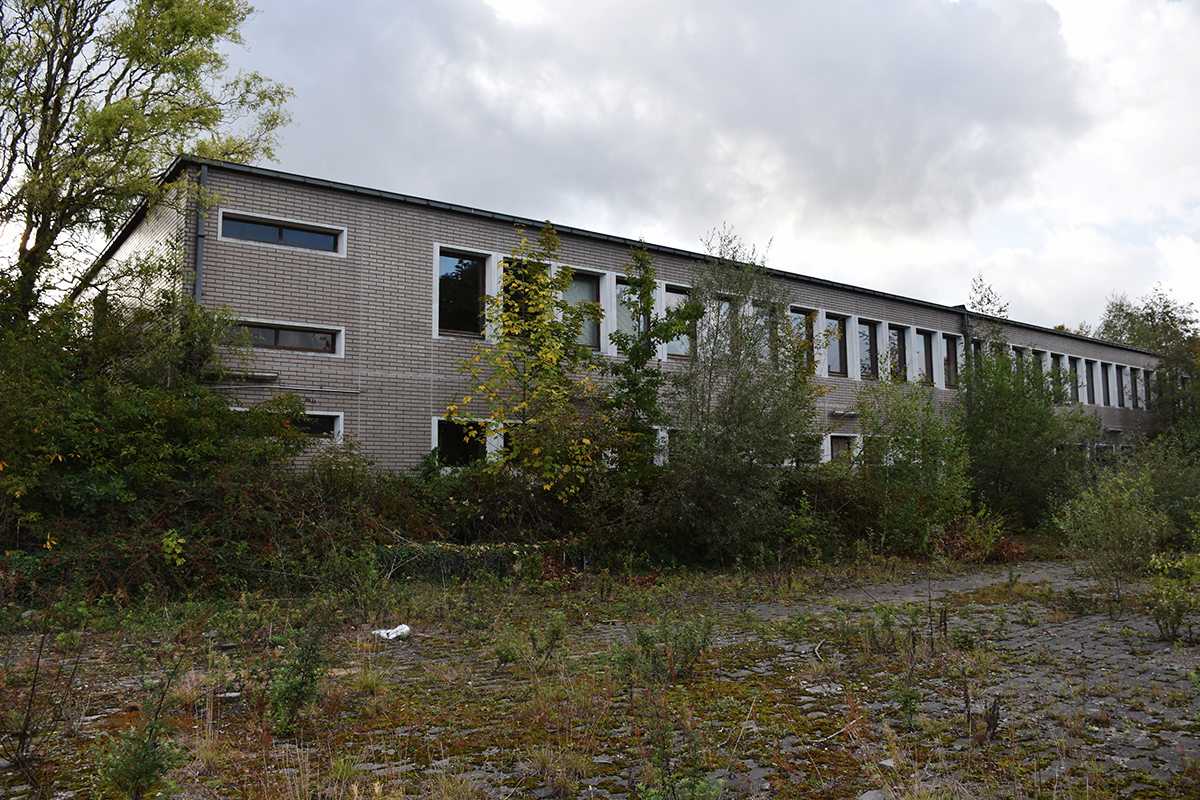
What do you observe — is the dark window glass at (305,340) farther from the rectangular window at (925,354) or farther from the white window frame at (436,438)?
the rectangular window at (925,354)

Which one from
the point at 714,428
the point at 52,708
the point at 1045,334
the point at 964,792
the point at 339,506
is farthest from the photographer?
the point at 1045,334

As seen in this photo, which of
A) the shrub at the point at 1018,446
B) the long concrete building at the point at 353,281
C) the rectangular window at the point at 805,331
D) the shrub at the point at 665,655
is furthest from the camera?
the shrub at the point at 1018,446

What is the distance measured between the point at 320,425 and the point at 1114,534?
505 inches

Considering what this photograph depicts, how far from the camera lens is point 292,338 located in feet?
53.4

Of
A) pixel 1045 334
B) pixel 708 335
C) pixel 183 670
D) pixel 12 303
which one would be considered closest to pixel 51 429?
pixel 12 303

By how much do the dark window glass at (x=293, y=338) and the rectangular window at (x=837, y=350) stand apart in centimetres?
1473

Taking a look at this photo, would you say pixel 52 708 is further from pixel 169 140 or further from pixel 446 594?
pixel 169 140

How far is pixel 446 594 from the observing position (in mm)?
10844

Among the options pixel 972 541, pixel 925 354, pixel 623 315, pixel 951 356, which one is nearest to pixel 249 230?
pixel 623 315

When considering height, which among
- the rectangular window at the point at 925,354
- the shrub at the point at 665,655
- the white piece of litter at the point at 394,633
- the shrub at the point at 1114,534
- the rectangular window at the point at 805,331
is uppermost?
the rectangular window at the point at 925,354

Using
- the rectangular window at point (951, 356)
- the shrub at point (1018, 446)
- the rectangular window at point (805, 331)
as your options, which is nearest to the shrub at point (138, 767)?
the rectangular window at point (805, 331)

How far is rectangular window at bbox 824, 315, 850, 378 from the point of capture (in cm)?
2566

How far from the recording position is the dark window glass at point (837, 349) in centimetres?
2567

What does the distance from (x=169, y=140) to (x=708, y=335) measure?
1163 cm
